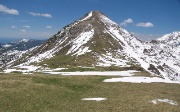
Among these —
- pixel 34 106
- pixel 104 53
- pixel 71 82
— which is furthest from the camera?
pixel 104 53

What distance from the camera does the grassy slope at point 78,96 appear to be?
35156 mm

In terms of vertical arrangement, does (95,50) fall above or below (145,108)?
above

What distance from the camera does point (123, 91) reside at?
1902 inches

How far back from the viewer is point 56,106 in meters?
35.8

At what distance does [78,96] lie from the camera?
144ft

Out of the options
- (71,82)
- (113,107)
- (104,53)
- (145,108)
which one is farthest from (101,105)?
(104,53)

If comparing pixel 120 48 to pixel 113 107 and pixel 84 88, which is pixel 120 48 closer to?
pixel 84 88

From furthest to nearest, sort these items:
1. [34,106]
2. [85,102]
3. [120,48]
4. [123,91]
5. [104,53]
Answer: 1. [120,48]
2. [104,53]
3. [123,91]
4. [85,102]
5. [34,106]

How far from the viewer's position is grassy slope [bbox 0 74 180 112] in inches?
1384

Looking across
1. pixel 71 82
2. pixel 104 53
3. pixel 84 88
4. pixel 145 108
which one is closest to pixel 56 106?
pixel 145 108

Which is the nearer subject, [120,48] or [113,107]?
[113,107]

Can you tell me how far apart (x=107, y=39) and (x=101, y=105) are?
161m

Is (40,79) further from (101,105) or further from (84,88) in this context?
(101,105)

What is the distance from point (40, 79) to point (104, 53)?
347 ft
